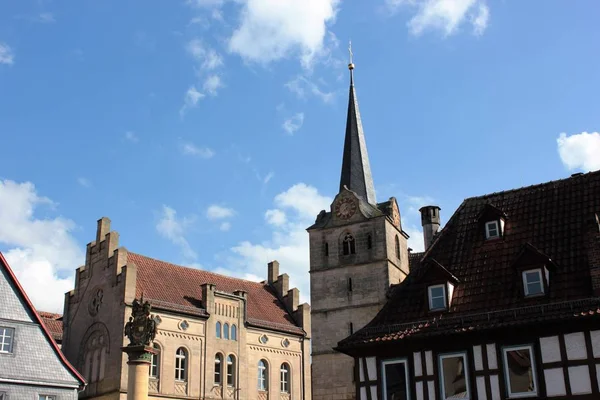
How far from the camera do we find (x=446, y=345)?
2167 cm

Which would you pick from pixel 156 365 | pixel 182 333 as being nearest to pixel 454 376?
pixel 156 365

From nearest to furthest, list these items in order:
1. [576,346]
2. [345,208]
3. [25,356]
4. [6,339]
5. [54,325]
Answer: [576,346] < [6,339] < [25,356] < [345,208] < [54,325]

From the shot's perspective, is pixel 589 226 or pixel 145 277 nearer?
pixel 589 226

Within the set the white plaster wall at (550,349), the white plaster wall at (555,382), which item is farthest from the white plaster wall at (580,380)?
the white plaster wall at (550,349)

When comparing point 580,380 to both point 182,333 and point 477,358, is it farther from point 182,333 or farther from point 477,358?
point 182,333

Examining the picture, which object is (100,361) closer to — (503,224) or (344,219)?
(344,219)

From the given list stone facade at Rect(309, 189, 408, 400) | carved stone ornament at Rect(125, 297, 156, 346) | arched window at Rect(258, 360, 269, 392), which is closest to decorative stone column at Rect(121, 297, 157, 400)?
carved stone ornament at Rect(125, 297, 156, 346)

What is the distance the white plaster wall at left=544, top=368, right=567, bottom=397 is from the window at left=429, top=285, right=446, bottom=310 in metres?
3.87

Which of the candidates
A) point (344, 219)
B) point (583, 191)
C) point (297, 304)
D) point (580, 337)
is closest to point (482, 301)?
point (580, 337)

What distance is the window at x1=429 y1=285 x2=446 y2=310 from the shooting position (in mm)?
22766

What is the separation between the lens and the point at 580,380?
19422mm

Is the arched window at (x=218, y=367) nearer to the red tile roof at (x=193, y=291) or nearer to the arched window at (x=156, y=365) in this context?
the red tile roof at (x=193, y=291)

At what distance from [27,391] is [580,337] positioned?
2188 cm

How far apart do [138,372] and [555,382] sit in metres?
11.8
